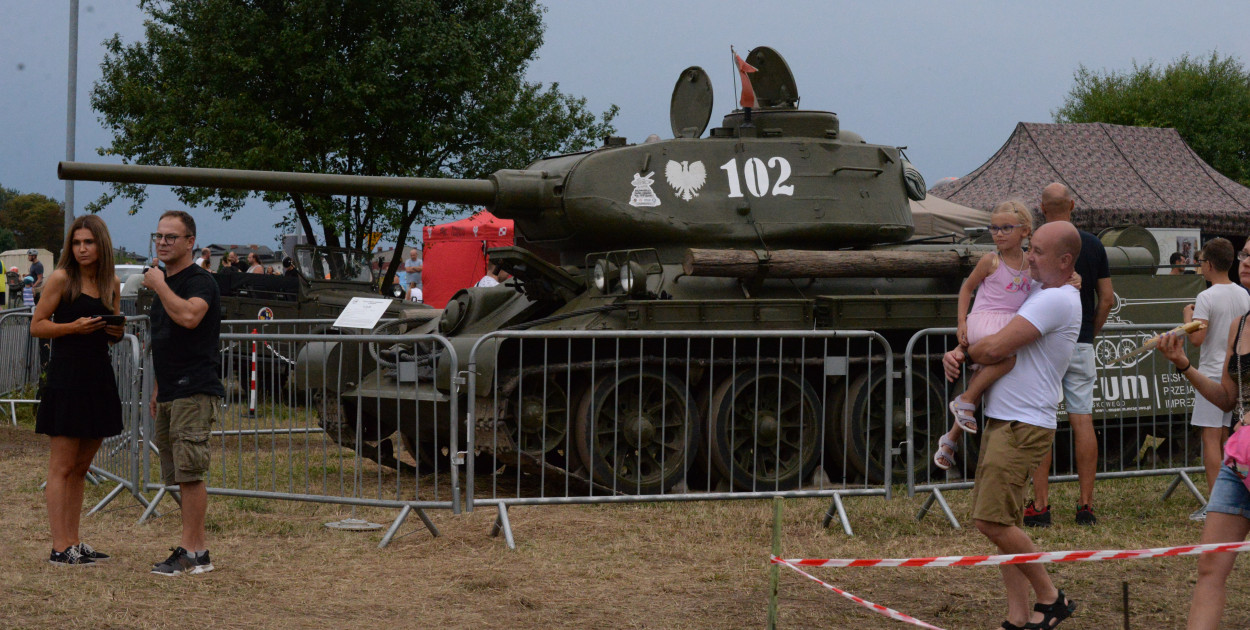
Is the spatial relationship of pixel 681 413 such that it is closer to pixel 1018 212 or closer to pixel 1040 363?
pixel 1018 212

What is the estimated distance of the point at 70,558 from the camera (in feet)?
22.1

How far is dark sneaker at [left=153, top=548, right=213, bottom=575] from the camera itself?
6.51m

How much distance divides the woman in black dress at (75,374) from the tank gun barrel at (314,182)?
7.86 ft

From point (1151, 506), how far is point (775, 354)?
2703 millimetres

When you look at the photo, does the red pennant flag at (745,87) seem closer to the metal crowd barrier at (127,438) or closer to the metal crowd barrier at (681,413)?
the metal crowd barrier at (681,413)

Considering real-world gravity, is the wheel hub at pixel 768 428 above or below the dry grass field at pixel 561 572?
above

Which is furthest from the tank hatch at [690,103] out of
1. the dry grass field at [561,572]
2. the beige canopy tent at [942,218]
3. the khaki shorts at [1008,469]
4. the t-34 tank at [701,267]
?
the beige canopy tent at [942,218]

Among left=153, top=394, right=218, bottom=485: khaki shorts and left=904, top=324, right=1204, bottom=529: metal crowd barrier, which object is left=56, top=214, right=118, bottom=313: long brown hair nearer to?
left=153, top=394, right=218, bottom=485: khaki shorts

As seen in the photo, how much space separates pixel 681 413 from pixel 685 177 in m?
1.85

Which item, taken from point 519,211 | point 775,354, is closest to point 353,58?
point 519,211

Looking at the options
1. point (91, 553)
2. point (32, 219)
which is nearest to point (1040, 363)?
point (91, 553)

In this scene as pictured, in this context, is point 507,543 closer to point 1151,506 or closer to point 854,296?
point 854,296

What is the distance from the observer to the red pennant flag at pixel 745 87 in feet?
34.0

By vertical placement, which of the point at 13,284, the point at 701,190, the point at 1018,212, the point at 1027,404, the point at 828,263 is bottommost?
the point at 1027,404
